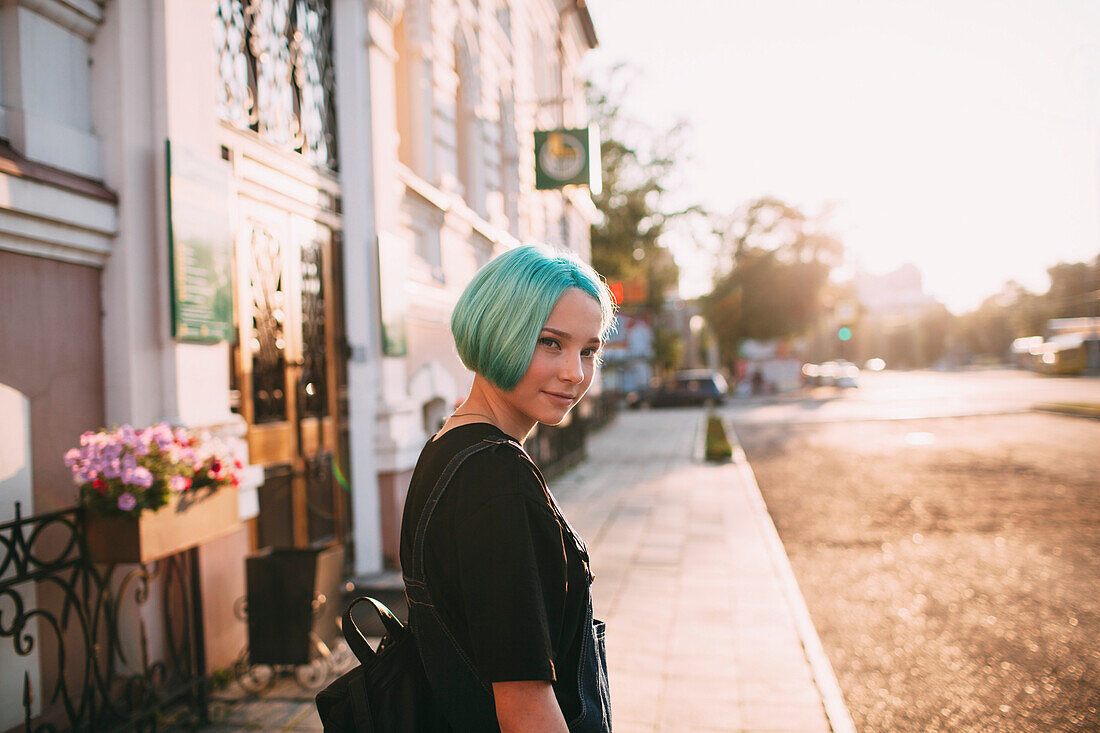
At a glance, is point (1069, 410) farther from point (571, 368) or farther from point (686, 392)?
point (571, 368)

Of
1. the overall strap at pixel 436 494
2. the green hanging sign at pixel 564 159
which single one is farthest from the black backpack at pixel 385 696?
the green hanging sign at pixel 564 159

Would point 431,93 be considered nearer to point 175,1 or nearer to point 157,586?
point 175,1

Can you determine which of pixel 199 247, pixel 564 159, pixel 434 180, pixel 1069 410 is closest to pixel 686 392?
pixel 1069 410

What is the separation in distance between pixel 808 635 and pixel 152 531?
401cm

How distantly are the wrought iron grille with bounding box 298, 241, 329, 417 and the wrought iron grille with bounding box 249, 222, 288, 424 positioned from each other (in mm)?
280

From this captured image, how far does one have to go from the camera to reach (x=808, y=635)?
16.1 feet

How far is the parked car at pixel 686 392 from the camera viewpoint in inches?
1339

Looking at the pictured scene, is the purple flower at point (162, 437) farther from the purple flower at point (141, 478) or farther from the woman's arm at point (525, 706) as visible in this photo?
the woman's arm at point (525, 706)

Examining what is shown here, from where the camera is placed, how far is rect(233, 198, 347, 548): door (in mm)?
4844

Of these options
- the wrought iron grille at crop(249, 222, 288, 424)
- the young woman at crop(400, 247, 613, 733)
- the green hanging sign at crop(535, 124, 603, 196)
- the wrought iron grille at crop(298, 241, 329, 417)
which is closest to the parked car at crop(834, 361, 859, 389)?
the green hanging sign at crop(535, 124, 603, 196)

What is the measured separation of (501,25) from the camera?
11.4 meters

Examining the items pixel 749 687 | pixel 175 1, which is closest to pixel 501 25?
pixel 175 1

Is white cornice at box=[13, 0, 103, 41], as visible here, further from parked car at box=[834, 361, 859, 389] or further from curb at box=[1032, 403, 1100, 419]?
parked car at box=[834, 361, 859, 389]

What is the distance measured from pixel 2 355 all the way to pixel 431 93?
19.0 ft
